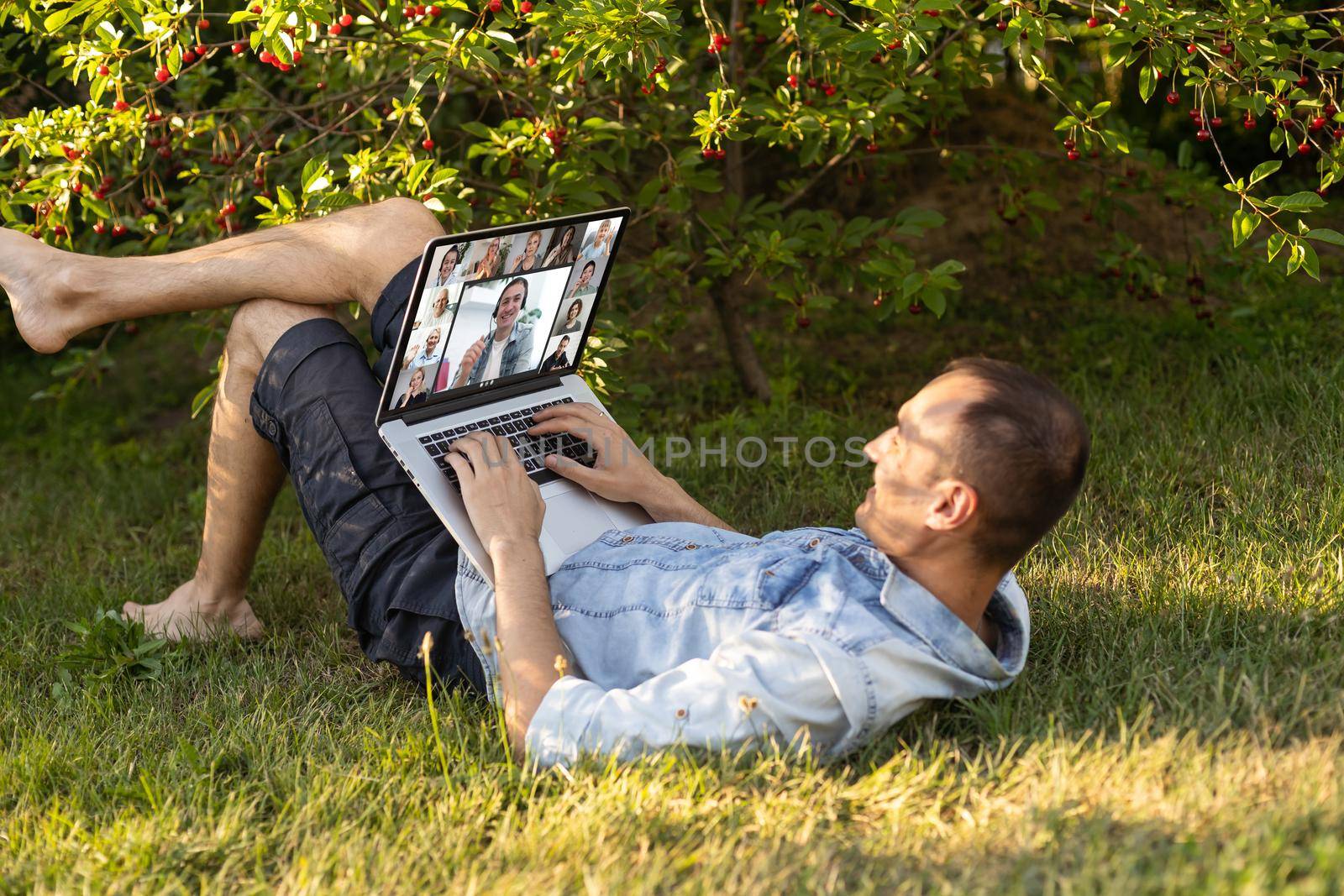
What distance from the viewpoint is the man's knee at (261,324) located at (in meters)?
2.69

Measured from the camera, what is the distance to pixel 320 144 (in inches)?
160

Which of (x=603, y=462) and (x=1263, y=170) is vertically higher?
(x=1263, y=170)

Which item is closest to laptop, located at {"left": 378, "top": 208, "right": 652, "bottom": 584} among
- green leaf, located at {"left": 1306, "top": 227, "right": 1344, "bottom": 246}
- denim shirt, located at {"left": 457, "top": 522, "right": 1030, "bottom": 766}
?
denim shirt, located at {"left": 457, "top": 522, "right": 1030, "bottom": 766}

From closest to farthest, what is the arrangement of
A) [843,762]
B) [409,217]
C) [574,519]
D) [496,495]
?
[843,762]
[496,495]
[574,519]
[409,217]

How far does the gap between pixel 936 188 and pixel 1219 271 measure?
1.66m

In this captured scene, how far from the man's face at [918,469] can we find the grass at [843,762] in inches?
14.0

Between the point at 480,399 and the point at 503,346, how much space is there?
4.7 inches

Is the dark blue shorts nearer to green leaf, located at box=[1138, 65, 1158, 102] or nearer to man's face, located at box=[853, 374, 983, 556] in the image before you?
man's face, located at box=[853, 374, 983, 556]

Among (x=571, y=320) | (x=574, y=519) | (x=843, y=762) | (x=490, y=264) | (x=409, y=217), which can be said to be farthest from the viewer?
(x=409, y=217)

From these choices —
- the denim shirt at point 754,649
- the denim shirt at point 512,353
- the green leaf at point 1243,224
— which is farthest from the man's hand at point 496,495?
the green leaf at point 1243,224

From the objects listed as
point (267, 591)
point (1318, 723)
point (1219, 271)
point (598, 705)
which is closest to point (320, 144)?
point (267, 591)

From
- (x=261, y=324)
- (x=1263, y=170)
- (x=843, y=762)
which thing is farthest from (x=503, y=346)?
(x=1263, y=170)

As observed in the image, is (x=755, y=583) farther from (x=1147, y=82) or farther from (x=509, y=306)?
(x=1147, y=82)

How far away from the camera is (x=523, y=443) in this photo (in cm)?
258
